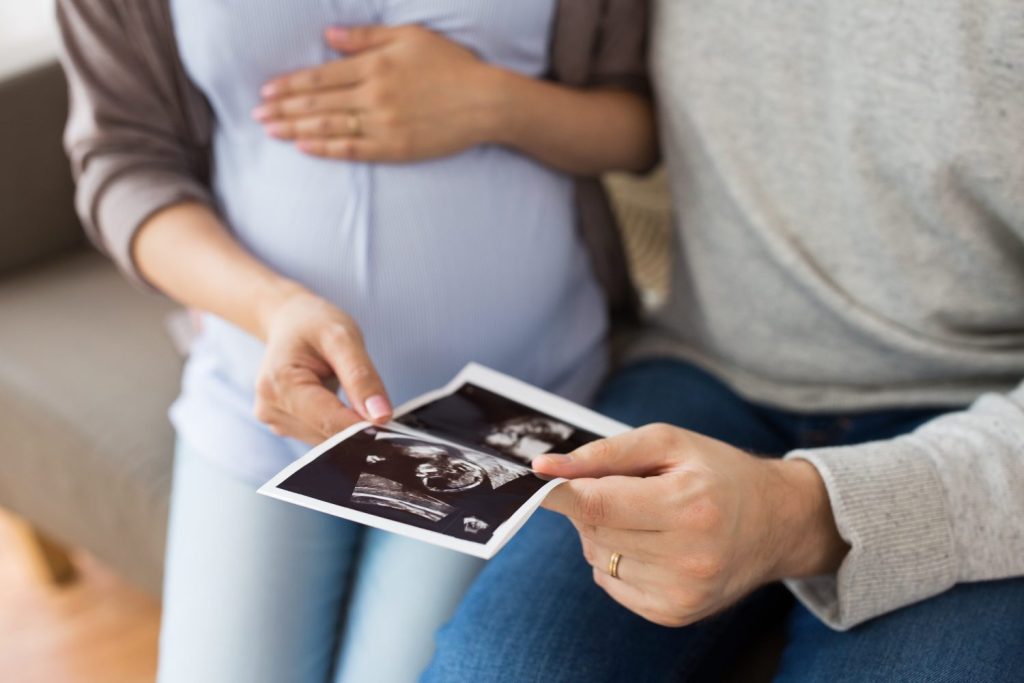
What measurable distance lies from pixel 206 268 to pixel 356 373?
0.26m

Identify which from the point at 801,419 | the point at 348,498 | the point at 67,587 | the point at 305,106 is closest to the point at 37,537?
the point at 67,587

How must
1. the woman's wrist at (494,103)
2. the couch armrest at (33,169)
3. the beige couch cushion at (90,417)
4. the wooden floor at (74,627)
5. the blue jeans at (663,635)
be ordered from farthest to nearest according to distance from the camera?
1. the wooden floor at (74,627)
2. the couch armrest at (33,169)
3. the beige couch cushion at (90,417)
4. the woman's wrist at (494,103)
5. the blue jeans at (663,635)

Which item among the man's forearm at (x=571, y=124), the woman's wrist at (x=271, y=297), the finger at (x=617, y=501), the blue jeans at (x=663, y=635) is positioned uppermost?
the man's forearm at (x=571, y=124)

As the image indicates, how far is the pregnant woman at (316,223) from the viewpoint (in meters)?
0.99

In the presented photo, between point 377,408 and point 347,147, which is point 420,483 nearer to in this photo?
point 377,408

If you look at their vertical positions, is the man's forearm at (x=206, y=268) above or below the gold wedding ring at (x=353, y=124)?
below

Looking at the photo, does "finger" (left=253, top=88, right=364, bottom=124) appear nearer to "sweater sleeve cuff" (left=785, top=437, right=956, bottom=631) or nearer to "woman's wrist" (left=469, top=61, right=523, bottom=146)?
"woman's wrist" (left=469, top=61, right=523, bottom=146)

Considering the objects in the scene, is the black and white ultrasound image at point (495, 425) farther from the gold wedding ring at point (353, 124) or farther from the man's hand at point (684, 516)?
the gold wedding ring at point (353, 124)

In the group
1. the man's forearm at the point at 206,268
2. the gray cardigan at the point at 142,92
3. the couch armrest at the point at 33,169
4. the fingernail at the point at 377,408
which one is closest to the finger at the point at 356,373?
the fingernail at the point at 377,408

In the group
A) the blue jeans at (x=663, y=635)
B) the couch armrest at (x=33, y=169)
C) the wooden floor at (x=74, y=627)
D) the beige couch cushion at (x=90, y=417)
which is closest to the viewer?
the blue jeans at (x=663, y=635)

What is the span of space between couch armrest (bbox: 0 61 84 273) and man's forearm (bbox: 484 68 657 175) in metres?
0.76

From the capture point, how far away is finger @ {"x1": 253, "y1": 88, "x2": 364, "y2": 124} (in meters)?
1.01

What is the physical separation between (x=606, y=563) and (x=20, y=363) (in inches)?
36.0

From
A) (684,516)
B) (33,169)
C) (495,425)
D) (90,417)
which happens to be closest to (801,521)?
(684,516)
